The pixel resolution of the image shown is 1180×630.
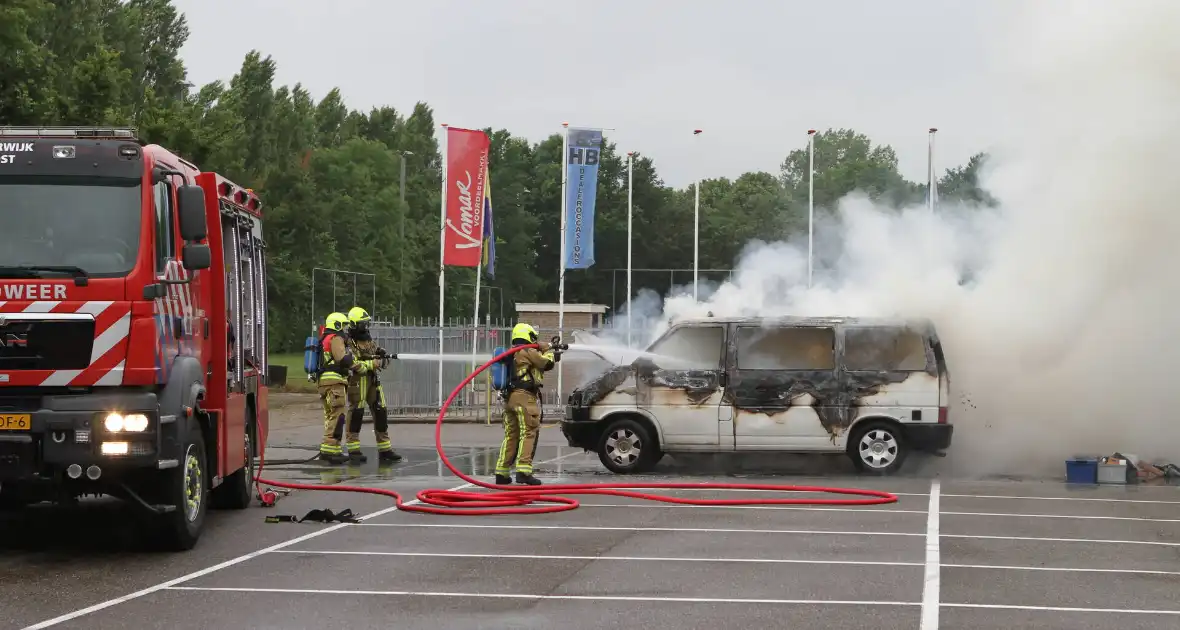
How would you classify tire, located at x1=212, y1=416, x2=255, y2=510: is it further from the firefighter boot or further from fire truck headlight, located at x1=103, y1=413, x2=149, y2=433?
fire truck headlight, located at x1=103, y1=413, x2=149, y2=433

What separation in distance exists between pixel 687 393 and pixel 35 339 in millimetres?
8338

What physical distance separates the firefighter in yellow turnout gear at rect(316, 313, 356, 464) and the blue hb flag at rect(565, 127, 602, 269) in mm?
13334

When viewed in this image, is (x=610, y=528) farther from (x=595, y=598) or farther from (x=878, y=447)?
(x=878, y=447)

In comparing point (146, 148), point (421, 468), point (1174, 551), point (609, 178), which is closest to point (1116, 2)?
point (1174, 551)

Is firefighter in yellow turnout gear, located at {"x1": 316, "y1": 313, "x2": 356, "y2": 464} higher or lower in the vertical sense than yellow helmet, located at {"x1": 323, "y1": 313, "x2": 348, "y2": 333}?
lower

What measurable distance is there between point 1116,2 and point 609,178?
65077 mm

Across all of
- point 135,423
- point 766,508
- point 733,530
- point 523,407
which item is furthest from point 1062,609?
point 523,407

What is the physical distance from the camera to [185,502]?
33.1 ft

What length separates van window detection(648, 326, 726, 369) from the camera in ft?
53.0

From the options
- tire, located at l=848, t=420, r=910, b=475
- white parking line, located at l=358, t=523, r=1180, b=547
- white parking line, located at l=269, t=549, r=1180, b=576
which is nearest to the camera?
white parking line, located at l=269, t=549, r=1180, b=576

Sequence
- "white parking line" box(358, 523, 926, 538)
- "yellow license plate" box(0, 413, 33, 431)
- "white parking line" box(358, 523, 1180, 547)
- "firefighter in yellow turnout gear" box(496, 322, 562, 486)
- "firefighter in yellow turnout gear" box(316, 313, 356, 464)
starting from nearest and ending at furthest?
"yellow license plate" box(0, 413, 33, 431) → "white parking line" box(358, 523, 1180, 547) → "white parking line" box(358, 523, 926, 538) → "firefighter in yellow turnout gear" box(496, 322, 562, 486) → "firefighter in yellow turnout gear" box(316, 313, 356, 464)

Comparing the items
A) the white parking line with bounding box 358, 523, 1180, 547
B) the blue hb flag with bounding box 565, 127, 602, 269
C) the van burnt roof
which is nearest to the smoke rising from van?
the van burnt roof

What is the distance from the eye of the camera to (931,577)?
9.05m

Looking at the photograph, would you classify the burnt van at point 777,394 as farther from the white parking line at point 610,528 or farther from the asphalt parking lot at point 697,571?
the white parking line at point 610,528
